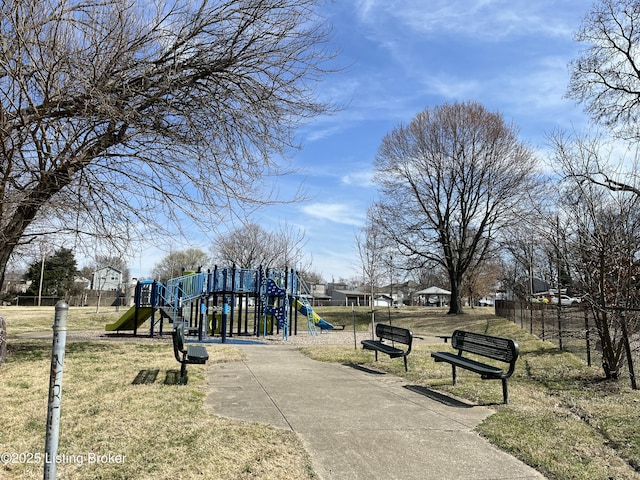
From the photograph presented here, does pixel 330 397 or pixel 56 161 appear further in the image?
pixel 56 161

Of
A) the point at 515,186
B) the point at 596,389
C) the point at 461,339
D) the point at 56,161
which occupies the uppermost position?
the point at 515,186

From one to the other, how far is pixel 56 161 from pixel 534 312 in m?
16.9

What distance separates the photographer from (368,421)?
5.21 metres

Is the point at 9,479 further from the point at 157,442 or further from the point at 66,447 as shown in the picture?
the point at 157,442

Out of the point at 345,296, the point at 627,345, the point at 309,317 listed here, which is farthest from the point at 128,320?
the point at 345,296

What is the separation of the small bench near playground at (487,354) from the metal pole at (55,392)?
540cm

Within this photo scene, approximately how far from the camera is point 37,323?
23.6m

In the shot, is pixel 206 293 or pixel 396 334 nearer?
pixel 396 334

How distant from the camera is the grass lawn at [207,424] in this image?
3789mm

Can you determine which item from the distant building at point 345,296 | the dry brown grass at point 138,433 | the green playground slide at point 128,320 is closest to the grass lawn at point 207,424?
the dry brown grass at point 138,433

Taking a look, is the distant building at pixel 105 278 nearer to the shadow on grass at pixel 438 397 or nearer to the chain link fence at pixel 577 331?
the chain link fence at pixel 577 331

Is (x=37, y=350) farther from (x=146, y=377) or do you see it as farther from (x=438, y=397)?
(x=438, y=397)

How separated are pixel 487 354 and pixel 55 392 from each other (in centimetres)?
614

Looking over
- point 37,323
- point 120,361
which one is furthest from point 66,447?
point 37,323
